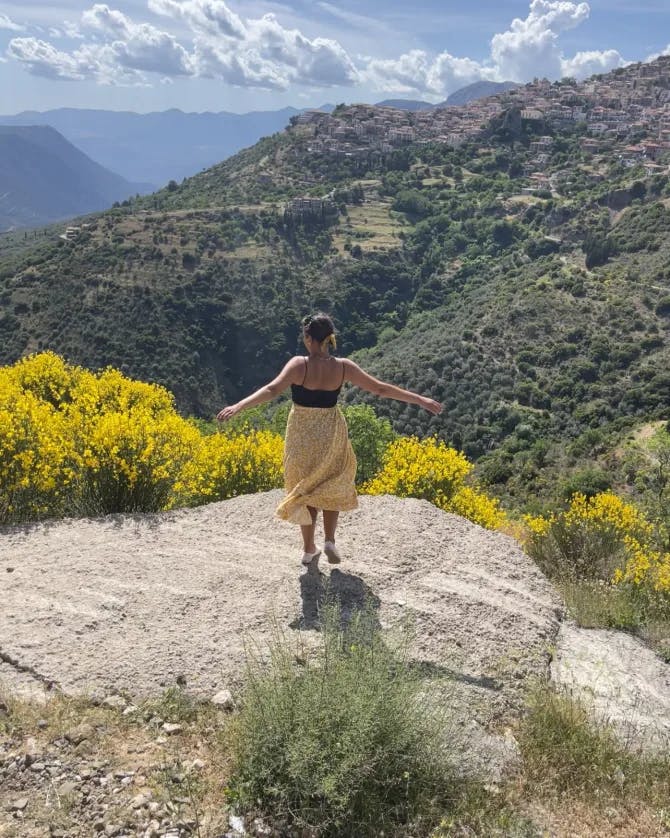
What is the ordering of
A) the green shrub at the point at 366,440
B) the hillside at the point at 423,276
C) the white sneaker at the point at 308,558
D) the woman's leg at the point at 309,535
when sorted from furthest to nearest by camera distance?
1. the hillside at the point at 423,276
2. the green shrub at the point at 366,440
3. the white sneaker at the point at 308,558
4. the woman's leg at the point at 309,535

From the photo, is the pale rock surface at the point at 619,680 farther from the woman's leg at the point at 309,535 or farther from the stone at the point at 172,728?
the stone at the point at 172,728

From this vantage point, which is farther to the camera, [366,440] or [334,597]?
[366,440]

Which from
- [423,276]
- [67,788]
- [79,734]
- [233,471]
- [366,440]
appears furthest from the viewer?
[423,276]

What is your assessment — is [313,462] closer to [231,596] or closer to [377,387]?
[377,387]

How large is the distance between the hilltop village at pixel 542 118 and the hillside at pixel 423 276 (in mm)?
891

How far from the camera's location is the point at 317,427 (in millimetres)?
4484

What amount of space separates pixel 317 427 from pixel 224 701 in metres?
1.94

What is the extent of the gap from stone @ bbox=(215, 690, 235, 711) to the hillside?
88.5 ft

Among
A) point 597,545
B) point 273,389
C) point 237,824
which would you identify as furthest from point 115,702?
point 597,545

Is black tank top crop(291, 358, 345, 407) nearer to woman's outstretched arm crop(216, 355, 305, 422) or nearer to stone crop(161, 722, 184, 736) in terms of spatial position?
woman's outstretched arm crop(216, 355, 305, 422)

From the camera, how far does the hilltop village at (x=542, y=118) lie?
10825 centimetres

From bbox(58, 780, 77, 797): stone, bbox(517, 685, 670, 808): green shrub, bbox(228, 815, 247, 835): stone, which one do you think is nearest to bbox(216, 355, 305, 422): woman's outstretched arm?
bbox(58, 780, 77, 797): stone

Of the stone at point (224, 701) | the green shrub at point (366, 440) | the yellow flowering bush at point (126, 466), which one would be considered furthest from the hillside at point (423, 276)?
the stone at point (224, 701)

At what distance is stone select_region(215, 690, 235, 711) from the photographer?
3279 millimetres
